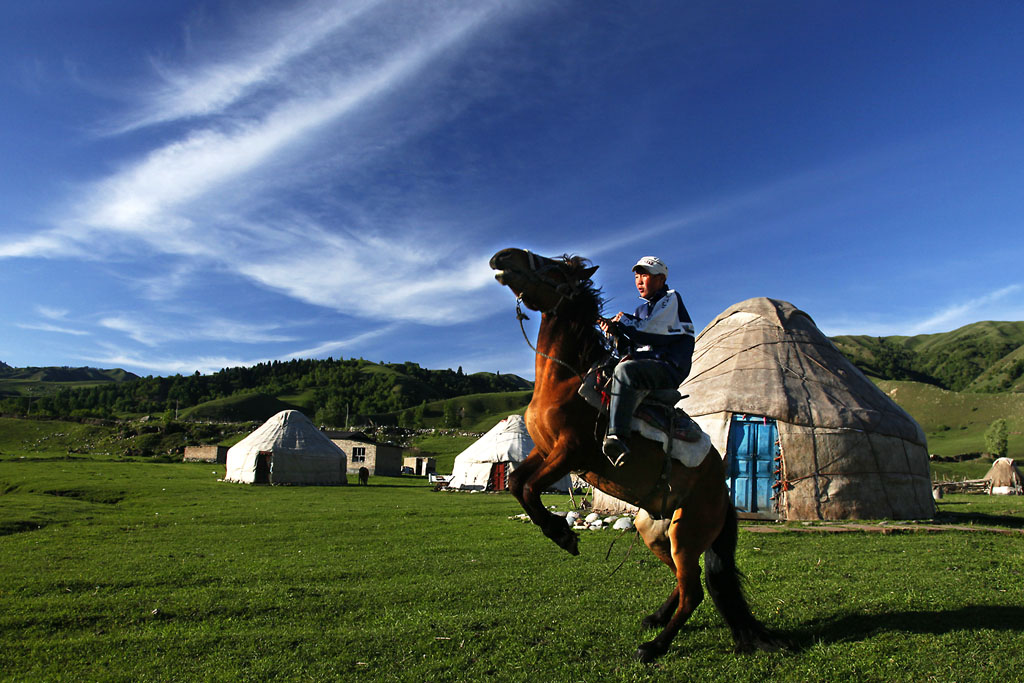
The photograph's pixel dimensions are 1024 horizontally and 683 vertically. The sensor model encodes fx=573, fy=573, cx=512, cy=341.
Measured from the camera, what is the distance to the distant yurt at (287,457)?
32.9 m

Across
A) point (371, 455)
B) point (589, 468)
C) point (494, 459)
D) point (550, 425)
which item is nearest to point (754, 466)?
point (589, 468)

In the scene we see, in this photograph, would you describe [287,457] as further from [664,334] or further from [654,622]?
[664,334]

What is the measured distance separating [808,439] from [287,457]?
28.1 meters

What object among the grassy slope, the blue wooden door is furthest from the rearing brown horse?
the grassy slope

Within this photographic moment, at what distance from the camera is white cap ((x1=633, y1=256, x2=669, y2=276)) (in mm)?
4551

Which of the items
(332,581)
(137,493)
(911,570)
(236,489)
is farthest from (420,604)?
(236,489)

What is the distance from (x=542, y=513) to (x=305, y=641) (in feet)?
8.76

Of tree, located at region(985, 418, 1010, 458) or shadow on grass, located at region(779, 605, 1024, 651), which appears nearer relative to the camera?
shadow on grass, located at region(779, 605, 1024, 651)

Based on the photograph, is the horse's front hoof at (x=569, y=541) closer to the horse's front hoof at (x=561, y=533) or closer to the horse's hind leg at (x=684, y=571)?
the horse's front hoof at (x=561, y=533)

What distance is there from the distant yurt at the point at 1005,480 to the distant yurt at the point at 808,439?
2418 cm

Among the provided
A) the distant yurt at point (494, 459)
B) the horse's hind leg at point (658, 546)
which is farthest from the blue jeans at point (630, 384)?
the distant yurt at point (494, 459)

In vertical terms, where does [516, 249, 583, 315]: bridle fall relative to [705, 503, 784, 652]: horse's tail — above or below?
above

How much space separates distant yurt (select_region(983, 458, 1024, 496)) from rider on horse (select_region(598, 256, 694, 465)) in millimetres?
39143

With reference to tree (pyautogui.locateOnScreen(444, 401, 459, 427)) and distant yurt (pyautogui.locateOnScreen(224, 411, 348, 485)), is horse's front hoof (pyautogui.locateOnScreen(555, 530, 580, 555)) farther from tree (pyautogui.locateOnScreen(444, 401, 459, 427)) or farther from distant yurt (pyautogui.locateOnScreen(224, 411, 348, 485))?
tree (pyautogui.locateOnScreen(444, 401, 459, 427))
